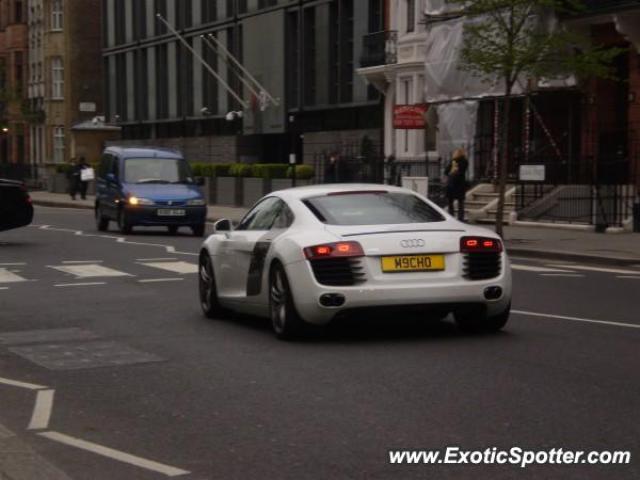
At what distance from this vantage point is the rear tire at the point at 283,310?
11.1 metres

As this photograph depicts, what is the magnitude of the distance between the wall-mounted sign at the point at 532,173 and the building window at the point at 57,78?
50413mm

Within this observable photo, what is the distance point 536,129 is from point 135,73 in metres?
35.4

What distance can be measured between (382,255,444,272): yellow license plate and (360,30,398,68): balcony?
1299 inches

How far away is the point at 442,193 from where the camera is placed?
38062 mm

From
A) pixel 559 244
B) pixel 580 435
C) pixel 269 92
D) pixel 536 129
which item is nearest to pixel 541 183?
pixel 536 129

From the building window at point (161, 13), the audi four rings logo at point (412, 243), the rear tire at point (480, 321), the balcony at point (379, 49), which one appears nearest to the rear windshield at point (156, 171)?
the balcony at point (379, 49)

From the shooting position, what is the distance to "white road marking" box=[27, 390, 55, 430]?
7.94 metres

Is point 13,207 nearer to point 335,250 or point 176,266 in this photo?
point 176,266

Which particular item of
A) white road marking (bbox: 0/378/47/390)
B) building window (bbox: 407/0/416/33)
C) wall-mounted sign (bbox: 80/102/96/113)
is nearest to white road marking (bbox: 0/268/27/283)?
white road marking (bbox: 0/378/47/390)

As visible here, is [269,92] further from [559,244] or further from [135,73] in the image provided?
[559,244]

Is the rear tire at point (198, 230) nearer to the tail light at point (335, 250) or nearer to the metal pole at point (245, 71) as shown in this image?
the tail light at point (335, 250)

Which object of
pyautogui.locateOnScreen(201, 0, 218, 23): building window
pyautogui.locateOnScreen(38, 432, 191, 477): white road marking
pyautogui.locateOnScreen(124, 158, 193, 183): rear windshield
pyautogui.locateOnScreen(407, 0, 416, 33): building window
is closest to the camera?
pyautogui.locateOnScreen(38, 432, 191, 477): white road marking

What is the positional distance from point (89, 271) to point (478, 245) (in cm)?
963

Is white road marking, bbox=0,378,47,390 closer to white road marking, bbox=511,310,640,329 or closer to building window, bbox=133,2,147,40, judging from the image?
white road marking, bbox=511,310,640,329
